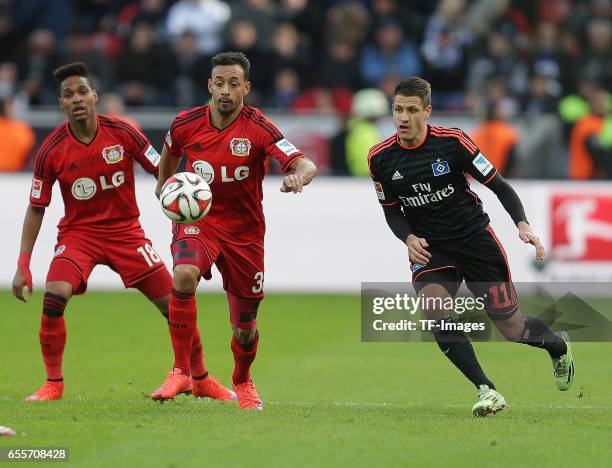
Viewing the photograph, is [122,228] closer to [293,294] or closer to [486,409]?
[486,409]

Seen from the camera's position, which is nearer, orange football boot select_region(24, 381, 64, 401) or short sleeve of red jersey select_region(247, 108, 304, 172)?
short sleeve of red jersey select_region(247, 108, 304, 172)

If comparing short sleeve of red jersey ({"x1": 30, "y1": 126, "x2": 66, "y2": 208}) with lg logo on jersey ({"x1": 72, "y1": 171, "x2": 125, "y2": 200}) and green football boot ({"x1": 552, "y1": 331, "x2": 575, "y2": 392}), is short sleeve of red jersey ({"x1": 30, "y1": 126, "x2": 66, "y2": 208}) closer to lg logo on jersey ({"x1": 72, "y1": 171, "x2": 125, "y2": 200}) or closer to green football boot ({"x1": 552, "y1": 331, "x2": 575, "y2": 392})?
lg logo on jersey ({"x1": 72, "y1": 171, "x2": 125, "y2": 200})

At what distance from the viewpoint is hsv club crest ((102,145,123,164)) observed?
9.62m

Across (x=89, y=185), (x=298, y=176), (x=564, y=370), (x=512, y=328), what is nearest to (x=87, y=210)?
(x=89, y=185)

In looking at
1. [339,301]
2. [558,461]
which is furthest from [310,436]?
[339,301]

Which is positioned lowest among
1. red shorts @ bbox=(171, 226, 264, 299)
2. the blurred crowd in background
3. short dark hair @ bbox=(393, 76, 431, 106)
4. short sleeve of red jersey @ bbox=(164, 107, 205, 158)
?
red shorts @ bbox=(171, 226, 264, 299)

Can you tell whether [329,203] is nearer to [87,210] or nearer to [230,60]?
[87,210]

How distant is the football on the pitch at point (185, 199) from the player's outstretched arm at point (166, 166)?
27.2 inches

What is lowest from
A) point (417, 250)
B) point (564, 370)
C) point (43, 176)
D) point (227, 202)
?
point (564, 370)

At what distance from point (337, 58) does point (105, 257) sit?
12.0m

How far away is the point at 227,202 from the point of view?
904 cm

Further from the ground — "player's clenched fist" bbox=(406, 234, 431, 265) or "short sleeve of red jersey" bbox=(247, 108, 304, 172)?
"short sleeve of red jersey" bbox=(247, 108, 304, 172)

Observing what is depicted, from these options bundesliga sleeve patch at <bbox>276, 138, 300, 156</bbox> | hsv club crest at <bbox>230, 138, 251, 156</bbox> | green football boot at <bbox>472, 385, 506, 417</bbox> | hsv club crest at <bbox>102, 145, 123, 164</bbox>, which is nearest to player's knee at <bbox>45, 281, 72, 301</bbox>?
hsv club crest at <bbox>102, 145, 123, 164</bbox>

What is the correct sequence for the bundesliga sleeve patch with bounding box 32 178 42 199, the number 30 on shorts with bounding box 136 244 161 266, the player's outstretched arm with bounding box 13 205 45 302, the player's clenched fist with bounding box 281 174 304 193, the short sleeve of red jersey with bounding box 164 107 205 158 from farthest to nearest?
the number 30 on shorts with bounding box 136 244 161 266 → the bundesliga sleeve patch with bounding box 32 178 42 199 → the player's outstretched arm with bounding box 13 205 45 302 → the short sleeve of red jersey with bounding box 164 107 205 158 → the player's clenched fist with bounding box 281 174 304 193
